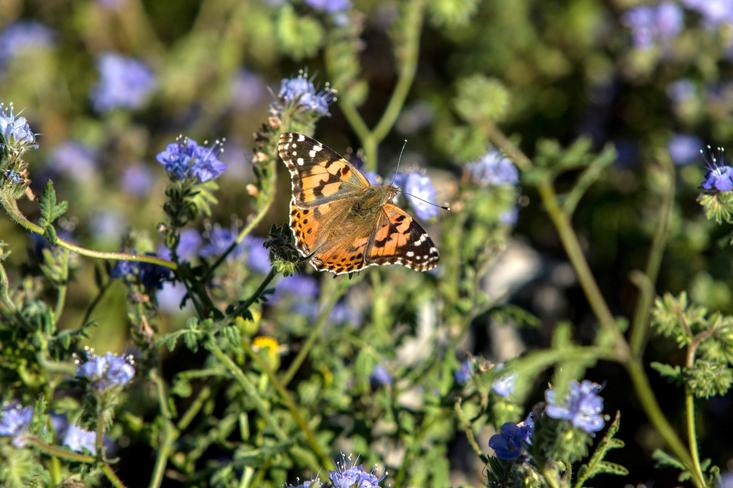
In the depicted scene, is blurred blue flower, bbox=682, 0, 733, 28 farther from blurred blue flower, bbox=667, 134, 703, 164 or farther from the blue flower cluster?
the blue flower cluster

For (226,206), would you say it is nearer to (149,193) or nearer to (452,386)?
(149,193)

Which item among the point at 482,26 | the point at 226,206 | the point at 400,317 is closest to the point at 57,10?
the point at 226,206

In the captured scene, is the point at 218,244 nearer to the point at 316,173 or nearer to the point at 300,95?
the point at 316,173

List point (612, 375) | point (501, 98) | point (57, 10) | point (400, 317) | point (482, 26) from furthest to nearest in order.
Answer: point (57, 10)
point (482, 26)
point (612, 375)
point (501, 98)
point (400, 317)

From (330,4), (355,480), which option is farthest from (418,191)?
(355,480)

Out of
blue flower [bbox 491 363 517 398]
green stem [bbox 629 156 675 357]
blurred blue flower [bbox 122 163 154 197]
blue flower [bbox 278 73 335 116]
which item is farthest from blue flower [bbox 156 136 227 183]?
blurred blue flower [bbox 122 163 154 197]

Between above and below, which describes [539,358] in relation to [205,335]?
above

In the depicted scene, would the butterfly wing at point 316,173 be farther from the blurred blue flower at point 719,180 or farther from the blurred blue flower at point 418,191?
the blurred blue flower at point 719,180

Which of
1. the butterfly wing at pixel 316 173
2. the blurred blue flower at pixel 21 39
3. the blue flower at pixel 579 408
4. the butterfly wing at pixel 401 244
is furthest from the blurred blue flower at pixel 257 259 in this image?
the blurred blue flower at pixel 21 39
